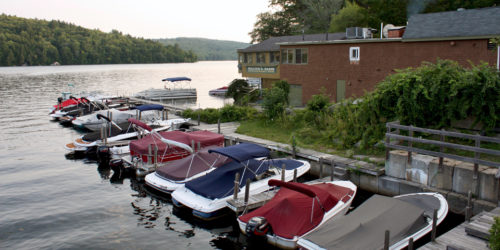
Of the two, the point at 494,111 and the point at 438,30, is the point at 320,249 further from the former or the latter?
the point at 438,30

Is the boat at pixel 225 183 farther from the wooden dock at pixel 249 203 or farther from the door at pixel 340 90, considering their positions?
A: the door at pixel 340 90

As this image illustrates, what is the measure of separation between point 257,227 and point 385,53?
775 inches

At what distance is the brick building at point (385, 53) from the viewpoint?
22.6 meters

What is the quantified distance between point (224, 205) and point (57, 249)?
19.1 ft

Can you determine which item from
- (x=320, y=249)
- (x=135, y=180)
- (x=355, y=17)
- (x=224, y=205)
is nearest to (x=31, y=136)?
(x=135, y=180)

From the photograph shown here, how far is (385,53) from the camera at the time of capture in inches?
1061

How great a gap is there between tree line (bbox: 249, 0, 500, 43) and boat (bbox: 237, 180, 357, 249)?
42.7 metres

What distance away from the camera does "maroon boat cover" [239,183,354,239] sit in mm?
11609

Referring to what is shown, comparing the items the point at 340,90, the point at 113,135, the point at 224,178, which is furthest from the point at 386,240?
→ the point at 340,90

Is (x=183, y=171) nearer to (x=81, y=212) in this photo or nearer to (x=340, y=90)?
(x=81, y=212)

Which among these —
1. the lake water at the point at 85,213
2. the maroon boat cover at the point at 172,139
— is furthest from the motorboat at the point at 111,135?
the maroon boat cover at the point at 172,139

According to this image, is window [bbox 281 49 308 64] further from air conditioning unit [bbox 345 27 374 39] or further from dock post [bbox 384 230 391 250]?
dock post [bbox 384 230 391 250]

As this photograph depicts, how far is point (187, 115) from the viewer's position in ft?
103

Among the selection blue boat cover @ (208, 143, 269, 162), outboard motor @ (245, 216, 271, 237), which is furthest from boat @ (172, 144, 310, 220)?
outboard motor @ (245, 216, 271, 237)
